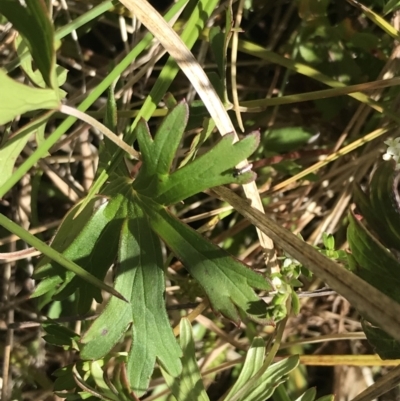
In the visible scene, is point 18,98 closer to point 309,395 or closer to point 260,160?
point 260,160

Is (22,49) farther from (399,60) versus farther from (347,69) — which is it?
(399,60)

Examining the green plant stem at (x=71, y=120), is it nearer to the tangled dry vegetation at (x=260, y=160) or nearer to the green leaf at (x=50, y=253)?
the green leaf at (x=50, y=253)

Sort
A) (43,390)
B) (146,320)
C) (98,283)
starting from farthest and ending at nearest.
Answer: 1. (43,390)
2. (146,320)
3. (98,283)

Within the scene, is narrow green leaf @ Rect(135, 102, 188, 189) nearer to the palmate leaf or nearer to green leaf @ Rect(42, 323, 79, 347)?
the palmate leaf

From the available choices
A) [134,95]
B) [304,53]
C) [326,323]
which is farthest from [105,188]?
[326,323]

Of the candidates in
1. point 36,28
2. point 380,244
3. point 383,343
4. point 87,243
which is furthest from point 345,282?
point 36,28

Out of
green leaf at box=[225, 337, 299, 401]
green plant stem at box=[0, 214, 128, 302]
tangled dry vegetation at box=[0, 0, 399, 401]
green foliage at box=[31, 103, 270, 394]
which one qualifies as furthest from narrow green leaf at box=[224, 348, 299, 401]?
green plant stem at box=[0, 214, 128, 302]

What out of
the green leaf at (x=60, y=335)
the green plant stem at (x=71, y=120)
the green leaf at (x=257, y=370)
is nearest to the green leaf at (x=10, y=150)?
the green plant stem at (x=71, y=120)
